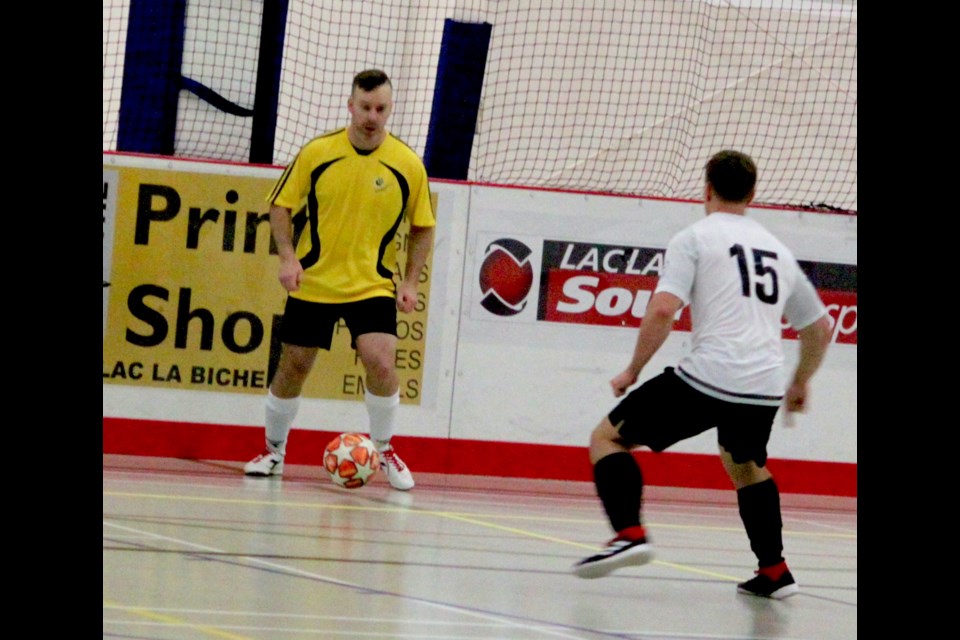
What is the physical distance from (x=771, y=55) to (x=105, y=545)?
12006mm

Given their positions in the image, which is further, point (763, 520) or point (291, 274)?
point (291, 274)

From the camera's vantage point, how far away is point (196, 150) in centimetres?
1115

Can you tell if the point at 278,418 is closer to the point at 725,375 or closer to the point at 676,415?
the point at 676,415

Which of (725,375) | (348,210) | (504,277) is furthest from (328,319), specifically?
(725,375)

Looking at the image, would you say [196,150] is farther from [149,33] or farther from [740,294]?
[740,294]

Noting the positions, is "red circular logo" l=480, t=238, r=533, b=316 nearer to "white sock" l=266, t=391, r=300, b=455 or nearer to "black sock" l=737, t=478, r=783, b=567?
"white sock" l=266, t=391, r=300, b=455

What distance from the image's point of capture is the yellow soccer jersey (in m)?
9.22

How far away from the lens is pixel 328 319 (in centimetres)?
917

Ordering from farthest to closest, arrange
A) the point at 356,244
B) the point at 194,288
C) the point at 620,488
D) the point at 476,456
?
1. the point at 476,456
2. the point at 194,288
3. the point at 356,244
4. the point at 620,488

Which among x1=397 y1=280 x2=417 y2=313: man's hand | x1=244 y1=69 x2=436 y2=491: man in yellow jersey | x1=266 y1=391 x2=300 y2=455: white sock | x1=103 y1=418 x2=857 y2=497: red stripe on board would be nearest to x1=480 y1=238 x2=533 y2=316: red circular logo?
x1=103 y1=418 x2=857 y2=497: red stripe on board

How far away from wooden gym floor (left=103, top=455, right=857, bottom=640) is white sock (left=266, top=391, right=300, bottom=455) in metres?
0.24

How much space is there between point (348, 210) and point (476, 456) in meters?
2.05
